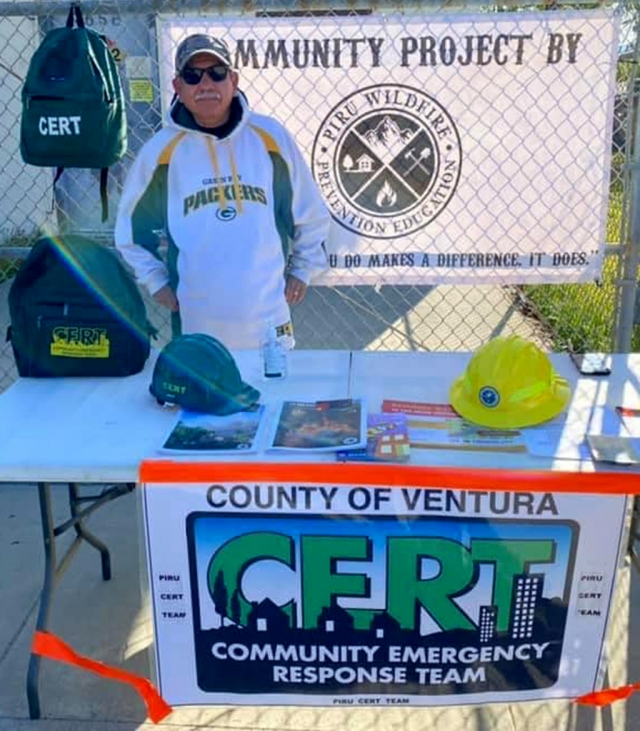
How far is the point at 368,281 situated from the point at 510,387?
5.09 feet

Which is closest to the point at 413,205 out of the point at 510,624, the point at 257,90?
the point at 257,90

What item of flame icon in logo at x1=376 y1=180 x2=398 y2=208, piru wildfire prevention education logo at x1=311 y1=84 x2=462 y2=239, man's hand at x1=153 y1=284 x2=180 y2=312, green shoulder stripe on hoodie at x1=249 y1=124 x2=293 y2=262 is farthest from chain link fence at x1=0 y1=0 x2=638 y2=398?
man's hand at x1=153 y1=284 x2=180 y2=312

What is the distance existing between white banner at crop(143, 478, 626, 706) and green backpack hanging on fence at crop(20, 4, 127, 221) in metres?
1.45

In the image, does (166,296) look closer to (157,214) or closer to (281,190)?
(157,214)

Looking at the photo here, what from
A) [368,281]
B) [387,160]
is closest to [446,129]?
[387,160]

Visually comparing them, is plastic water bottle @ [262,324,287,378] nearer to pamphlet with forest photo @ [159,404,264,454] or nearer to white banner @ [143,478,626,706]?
pamphlet with forest photo @ [159,404,264,454]

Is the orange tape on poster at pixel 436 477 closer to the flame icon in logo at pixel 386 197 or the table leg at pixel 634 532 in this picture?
the table leg at pixel 634 532

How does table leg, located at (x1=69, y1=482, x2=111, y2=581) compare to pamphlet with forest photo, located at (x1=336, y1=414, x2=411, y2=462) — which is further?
table leg, located at (x1=69, y1=482, x2=111, y2=581)

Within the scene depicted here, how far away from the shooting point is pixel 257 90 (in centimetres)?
348

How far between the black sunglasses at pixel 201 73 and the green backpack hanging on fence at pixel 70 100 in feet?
0.86

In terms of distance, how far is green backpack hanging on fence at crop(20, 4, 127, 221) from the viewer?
2848 mm

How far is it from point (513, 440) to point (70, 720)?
1.59 metres

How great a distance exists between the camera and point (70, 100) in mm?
2846

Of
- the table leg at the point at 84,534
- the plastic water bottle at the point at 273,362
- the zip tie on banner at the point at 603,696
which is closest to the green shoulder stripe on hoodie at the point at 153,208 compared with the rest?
the plastic water bottle at the point at 273,362
